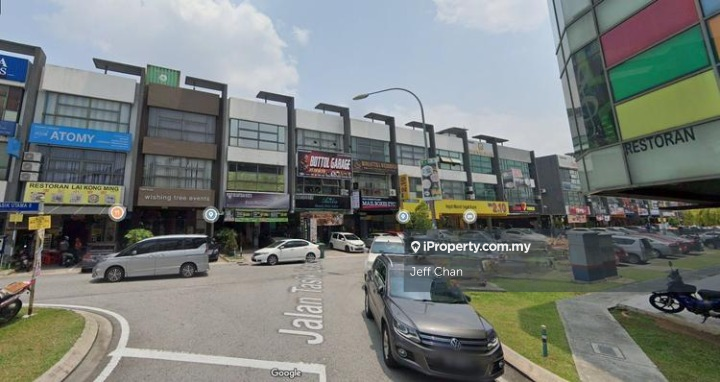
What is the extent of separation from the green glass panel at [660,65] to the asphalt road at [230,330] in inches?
283

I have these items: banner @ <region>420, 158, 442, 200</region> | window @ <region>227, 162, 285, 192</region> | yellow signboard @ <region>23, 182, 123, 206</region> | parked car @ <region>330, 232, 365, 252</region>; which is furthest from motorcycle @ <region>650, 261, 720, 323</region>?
yellow signboard @ <region>23, 182, 123, 206</region>

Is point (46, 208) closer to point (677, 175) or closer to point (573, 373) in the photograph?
point (573, 373)

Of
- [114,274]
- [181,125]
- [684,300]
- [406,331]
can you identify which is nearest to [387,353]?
[406,331]

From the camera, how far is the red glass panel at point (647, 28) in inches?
279

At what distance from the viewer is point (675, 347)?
Result: 22.7 feet

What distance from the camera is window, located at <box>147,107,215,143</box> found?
81.1 ft

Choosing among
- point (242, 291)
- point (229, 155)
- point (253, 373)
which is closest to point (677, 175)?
point (253, 373)

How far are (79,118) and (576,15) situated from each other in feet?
92.2

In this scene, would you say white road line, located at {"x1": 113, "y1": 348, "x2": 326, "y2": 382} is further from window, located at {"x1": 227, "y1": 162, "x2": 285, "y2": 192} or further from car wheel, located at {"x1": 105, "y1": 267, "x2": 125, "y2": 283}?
window, located at {"x1": 227, "y1": 162, "x2": 285, "y2": 192}

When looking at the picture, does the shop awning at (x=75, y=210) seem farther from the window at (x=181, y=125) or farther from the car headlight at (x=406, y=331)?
the car headlight at (x=406, y=331)

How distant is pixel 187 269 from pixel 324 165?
1674 centimetres

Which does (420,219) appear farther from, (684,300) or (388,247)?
(684,300)

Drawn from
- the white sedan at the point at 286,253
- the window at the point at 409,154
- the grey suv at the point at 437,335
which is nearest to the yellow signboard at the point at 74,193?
the white sedan at the point at 286,253

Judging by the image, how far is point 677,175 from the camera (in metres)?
7.19
